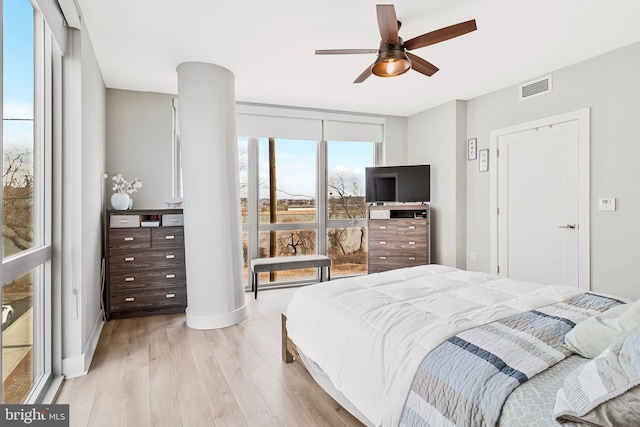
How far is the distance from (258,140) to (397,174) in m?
2.08

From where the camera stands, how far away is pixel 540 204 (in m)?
3.86

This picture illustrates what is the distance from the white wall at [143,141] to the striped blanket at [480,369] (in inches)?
148

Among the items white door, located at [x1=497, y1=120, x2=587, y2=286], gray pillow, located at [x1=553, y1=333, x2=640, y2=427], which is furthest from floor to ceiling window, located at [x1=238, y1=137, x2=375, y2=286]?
gray pillow, located at [x1=553, y1=333, x2=640, y2=427]

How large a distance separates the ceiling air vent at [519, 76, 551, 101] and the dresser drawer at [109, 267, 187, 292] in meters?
4.38

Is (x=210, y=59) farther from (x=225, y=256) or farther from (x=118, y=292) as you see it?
(x=118, y=292)

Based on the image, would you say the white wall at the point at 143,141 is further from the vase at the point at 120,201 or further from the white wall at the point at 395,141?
the white wall at the point at 395,141

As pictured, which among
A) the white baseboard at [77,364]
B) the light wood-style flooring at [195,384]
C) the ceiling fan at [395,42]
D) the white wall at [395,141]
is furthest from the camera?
the white wall at [395,141]

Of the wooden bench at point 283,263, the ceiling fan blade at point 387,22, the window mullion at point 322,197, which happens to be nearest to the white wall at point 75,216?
the wooden bench at point 283,263

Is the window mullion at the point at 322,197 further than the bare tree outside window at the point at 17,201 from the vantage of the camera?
Yes

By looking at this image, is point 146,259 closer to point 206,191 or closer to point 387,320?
point 206,191

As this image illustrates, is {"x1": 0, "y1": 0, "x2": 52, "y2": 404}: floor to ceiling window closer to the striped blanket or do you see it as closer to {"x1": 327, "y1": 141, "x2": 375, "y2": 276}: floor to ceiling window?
the striped blanket

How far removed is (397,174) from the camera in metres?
5.02

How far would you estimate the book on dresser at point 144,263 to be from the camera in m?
3.52

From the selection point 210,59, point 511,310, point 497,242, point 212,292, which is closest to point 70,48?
point 210,59
